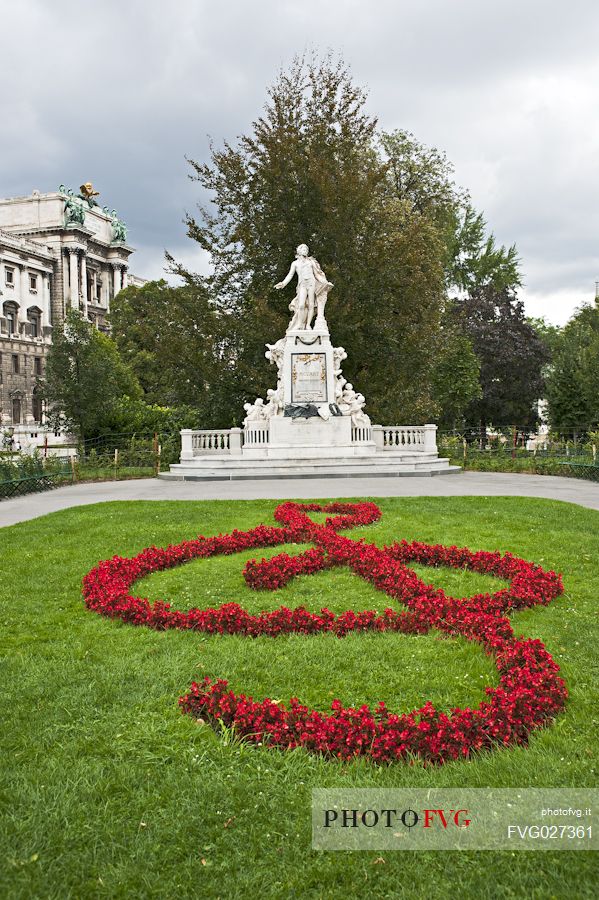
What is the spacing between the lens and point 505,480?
17.5 meters

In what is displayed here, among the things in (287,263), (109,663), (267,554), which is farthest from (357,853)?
(287,263)

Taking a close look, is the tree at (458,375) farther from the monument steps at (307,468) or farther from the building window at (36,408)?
the building window at (36,408)

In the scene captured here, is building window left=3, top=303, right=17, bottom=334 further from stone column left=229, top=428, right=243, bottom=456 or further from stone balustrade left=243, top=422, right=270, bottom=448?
stone balustrade left=243, top=422, right=270, bottom=448

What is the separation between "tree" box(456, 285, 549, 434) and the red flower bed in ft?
117

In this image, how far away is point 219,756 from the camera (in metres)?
3.13

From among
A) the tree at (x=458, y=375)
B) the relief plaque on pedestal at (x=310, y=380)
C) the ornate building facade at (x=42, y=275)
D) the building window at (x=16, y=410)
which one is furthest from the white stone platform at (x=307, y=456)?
the building window at (x=16, y=410)

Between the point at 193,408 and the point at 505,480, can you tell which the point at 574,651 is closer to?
the point at 505,480

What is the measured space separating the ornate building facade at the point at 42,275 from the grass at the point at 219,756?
53.2 m

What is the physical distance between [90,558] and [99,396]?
2554 cm

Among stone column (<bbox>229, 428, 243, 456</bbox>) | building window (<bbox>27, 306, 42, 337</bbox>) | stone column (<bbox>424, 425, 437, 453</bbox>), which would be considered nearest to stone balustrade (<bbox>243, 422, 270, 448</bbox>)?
stone column (<bbox>229, 428, 243, 456</bbox>)

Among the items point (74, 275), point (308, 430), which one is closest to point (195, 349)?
point (308, 430)

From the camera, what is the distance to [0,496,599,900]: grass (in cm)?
235

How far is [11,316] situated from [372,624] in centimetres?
6807

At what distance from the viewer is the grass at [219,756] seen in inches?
92.4
